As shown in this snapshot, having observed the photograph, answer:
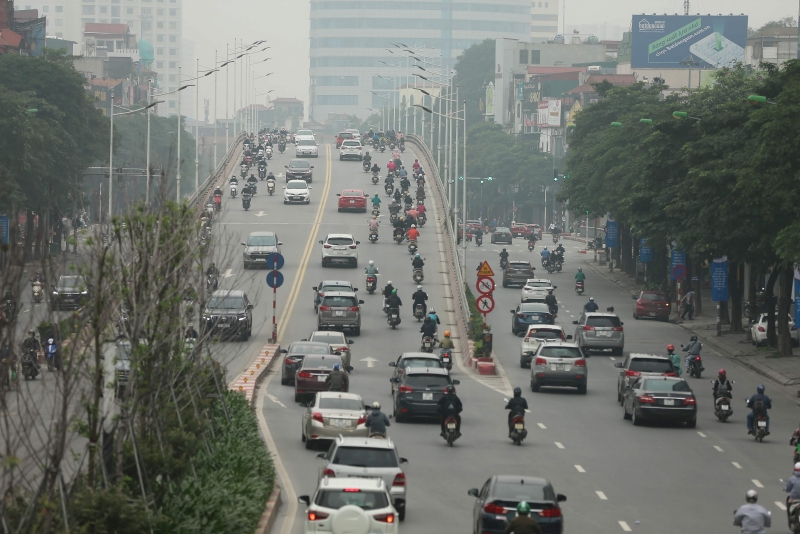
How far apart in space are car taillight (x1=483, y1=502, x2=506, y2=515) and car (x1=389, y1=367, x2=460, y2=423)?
43.4ft

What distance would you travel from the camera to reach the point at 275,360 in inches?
1767

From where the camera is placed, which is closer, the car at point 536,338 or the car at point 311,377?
the car at point 311,377

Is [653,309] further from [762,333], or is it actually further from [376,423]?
[376,423]

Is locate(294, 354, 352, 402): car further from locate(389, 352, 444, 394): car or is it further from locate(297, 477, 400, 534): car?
locate(297, 477, 400, 534): car

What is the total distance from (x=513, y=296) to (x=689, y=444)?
36.8 meters

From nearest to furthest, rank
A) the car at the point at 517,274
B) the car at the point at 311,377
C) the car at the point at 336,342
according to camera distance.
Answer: the car at the point at 311,377
the car at the point at 336,342
the car at the point at 517,274

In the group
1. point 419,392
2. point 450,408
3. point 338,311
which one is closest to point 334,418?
point 450,408

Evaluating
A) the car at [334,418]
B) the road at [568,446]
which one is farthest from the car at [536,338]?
the car at [334,418]

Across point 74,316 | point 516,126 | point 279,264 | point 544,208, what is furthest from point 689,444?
point 516,126

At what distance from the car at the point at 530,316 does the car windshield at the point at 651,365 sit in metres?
15.6

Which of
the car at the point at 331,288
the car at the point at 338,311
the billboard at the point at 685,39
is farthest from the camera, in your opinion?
the billboard at the point at 685,39

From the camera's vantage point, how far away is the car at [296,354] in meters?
39.1

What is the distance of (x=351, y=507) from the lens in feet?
61.7

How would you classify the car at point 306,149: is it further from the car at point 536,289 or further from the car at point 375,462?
the car at point 375,462
